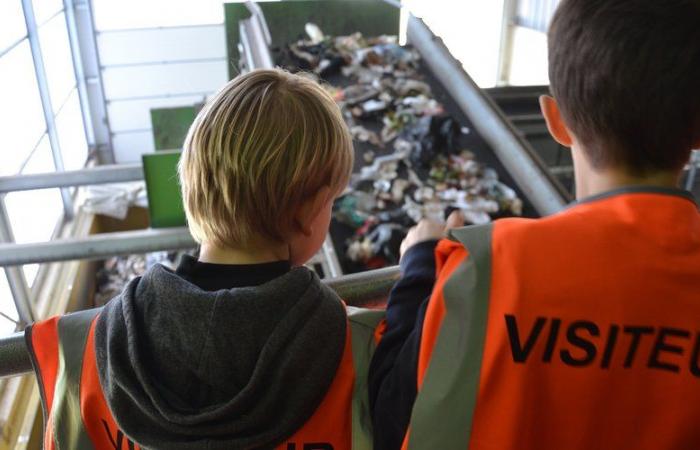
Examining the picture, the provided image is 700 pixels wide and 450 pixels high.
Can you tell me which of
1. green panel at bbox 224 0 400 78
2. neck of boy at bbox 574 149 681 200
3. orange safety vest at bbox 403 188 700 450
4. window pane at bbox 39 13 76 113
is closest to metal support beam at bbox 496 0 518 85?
green panel at bbox 224 0 400 78

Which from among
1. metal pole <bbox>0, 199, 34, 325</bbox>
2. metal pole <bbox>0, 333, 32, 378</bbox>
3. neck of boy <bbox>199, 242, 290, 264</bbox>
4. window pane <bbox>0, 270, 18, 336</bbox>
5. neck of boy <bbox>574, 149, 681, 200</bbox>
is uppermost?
neck of boy <bbox>574, 149, 681, 200</bbox>

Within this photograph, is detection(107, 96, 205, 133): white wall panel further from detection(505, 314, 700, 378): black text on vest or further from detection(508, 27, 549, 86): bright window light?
detection(505, 314, 700, 378): black text on vest

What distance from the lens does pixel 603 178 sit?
86 centimetres

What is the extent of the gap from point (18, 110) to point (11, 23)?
74 centimetres

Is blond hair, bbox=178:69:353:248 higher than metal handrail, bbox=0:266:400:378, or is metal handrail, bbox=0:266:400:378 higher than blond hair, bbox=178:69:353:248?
blond hair, bbox=178:69:353:248

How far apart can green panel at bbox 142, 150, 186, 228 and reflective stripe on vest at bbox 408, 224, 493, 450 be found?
49.0 inches

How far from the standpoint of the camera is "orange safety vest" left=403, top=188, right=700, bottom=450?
0.74 meters

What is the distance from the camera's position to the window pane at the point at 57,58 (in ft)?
21.1

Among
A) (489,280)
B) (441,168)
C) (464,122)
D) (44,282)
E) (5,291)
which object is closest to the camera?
(489,280)

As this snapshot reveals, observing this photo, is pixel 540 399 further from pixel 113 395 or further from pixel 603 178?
pixel 113 395

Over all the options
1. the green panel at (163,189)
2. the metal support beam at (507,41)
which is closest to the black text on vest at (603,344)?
the green panel at (163,189)

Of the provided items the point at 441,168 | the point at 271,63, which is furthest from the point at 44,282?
the point at 441,168

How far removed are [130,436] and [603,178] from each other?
738 mm

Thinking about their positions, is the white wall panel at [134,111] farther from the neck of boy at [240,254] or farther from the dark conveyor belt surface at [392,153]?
the neck of boy at [240,254]
